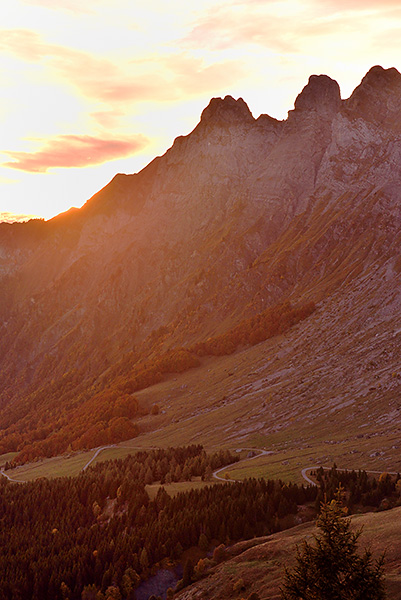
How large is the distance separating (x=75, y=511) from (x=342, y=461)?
44.1 metres

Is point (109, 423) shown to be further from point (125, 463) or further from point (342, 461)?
point (342, 461)

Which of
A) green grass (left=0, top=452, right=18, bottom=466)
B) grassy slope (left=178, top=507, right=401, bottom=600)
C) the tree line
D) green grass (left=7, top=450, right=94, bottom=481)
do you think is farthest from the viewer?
green grass (left=0, top=452, right=18, bottom=466)

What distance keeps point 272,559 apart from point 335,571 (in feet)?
77.1

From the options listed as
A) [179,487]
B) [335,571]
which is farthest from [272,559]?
[179,487]

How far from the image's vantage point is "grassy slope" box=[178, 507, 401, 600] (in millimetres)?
40844

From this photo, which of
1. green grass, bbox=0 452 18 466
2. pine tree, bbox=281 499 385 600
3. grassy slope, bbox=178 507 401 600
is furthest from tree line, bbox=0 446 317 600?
green grass, bbox=0 452 18 466

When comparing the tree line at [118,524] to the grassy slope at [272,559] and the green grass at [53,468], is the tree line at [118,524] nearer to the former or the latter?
the grassy slope at [272,559]

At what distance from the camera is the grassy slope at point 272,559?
4084cm

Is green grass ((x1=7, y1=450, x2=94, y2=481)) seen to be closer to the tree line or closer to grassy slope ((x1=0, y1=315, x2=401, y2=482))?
grassy slope ((x1=0, y1=315, x2=401, y2=482))

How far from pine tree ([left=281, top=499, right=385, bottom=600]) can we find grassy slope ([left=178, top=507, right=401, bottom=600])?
388 inches

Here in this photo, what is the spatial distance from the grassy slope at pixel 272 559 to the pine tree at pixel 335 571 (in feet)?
32.4

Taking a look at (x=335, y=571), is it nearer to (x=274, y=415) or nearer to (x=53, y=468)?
(x=274, y=415)

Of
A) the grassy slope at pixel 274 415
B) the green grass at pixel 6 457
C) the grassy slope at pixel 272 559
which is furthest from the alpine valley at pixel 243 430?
the green grass at pixel 6 457

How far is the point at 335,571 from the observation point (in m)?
26.6
